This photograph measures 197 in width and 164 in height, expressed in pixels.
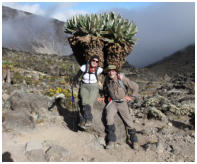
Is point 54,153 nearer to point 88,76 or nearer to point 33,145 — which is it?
point 33,145

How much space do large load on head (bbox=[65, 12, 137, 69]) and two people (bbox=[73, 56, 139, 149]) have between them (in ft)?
4.17

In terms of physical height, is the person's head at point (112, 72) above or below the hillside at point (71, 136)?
above

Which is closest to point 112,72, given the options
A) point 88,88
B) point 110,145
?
point 88,88

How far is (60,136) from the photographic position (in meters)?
5.23

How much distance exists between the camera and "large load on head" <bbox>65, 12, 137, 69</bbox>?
6035 millimetres

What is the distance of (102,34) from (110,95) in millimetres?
2309

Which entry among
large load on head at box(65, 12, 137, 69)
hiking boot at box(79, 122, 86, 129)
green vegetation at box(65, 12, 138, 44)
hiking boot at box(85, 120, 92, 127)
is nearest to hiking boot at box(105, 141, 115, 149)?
hiking boot at box(85, 120, 92, 127)

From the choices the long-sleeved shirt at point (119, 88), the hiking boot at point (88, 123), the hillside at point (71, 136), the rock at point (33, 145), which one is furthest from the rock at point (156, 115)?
the rock at point (33, 145)

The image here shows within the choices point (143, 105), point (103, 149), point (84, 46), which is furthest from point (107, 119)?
point (143, 105)

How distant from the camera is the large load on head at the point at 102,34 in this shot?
6.04 metres

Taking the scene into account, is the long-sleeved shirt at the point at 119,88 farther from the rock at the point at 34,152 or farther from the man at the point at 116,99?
the rock at the point at 34,152

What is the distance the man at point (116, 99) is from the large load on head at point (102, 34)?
5.50 feet

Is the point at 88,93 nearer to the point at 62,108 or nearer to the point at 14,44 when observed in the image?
the point at 62,108

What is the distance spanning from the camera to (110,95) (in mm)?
4863
